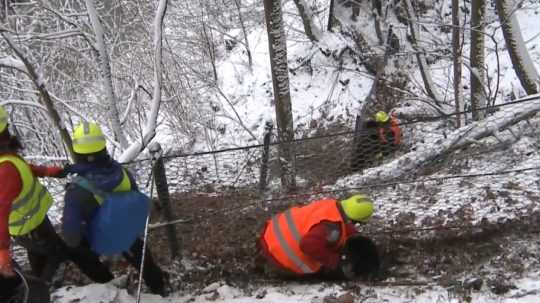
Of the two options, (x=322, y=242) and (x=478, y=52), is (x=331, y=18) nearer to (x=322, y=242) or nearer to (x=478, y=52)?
(x=478, y=52)

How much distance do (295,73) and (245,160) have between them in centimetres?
921

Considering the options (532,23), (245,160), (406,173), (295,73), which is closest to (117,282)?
(245,160)

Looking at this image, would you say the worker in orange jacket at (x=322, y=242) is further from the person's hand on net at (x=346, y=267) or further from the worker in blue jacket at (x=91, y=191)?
the worker in blue jacket at (x=91, y=191)

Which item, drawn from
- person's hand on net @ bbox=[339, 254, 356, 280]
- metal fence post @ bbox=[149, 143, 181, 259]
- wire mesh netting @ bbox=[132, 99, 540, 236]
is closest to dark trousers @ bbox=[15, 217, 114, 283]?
metal fence post @ bbox=[149, 143, 181, 259]

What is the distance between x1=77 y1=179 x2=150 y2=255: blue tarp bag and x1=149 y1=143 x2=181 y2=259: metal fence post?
2.42 ft

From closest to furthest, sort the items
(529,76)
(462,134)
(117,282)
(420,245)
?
(117,282) → (420,245) → (462,134) → (529,76)

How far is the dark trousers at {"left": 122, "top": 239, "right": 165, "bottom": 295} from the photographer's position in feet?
11.6

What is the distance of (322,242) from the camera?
3.68 m

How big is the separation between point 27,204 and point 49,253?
42 centimetres

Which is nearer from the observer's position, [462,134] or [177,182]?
[177,182]

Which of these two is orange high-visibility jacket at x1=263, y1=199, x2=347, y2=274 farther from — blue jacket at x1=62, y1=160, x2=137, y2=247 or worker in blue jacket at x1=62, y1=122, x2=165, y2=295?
blue jacket at x1=62, y1=160, x2=137, y2=247

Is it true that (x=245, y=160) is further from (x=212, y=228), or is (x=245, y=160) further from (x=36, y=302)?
(x=36, y=302)

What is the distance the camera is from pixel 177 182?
4598 millimetres

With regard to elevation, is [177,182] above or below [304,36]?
below
